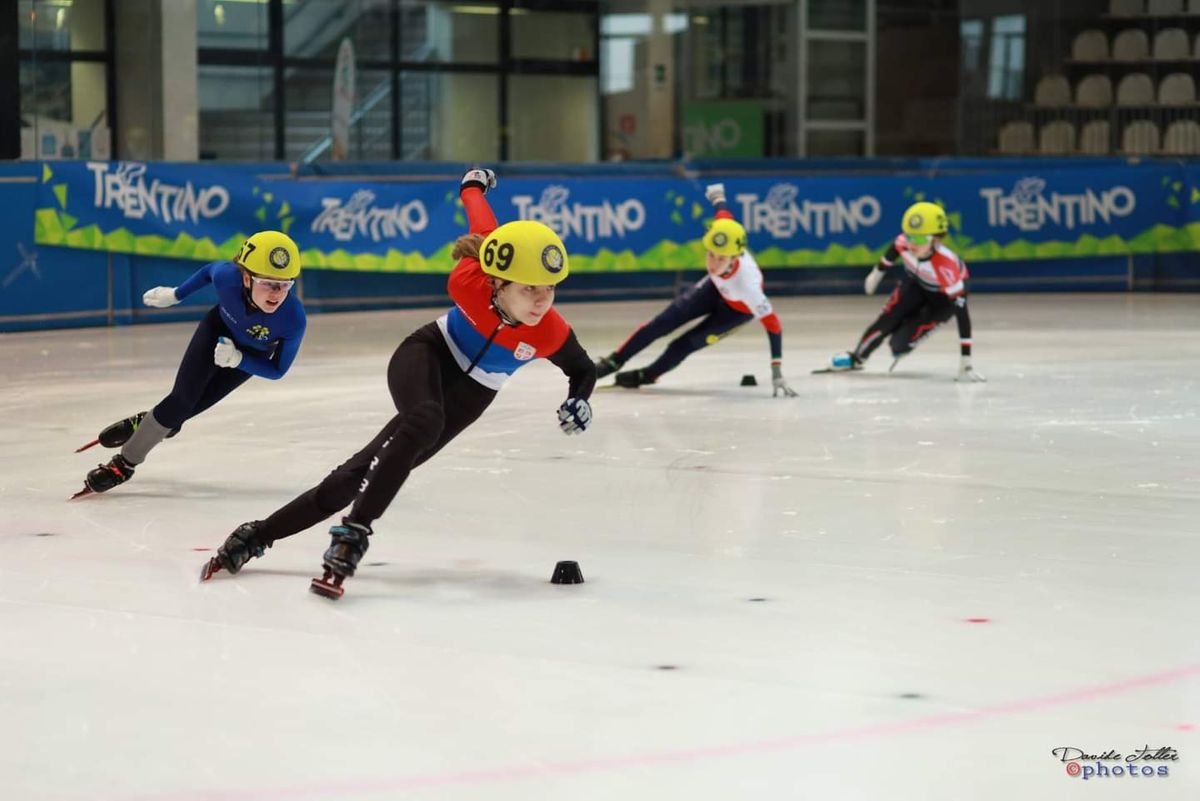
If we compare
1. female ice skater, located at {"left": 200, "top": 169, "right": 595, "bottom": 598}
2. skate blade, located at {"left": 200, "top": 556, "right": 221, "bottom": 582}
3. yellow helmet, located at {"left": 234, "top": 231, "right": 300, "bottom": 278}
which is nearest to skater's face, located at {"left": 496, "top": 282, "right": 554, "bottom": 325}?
female ice skater, located at {"left": 200, "top": 169, "right": 595, "bottom": 598}

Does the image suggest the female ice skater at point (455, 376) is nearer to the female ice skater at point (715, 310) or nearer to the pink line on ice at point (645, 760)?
the pink line on ice at point (645, 760)

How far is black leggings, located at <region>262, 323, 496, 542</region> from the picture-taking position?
5.65 metres

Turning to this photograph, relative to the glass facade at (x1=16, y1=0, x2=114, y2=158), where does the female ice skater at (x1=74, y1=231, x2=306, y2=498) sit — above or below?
below

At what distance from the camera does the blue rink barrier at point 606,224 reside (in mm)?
15641

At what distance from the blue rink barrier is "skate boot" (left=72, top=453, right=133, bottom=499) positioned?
7985 mm

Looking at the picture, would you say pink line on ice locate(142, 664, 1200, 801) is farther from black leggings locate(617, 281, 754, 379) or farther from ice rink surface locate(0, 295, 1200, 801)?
black leggings locate(617, 281, 754, 379)

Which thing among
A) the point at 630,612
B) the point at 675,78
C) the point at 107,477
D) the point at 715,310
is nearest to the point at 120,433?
the point at 107,477

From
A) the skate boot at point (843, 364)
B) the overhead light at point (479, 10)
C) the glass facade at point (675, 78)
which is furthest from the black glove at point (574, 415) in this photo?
the overhead light at point (479, 10)

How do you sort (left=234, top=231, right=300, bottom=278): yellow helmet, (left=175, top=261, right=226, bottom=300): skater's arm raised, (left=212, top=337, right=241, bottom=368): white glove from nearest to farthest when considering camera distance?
(left=234, top=231, right=300, bottom=278): yellow helmet, (left=212, top=337, right=241, bottom=368): white glove, (left=175, top=261, right=226, bottom=300): skater's arm raised

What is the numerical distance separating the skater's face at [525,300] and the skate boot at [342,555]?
2.76 ft

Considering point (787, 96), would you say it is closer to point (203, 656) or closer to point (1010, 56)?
point (1010, 56)

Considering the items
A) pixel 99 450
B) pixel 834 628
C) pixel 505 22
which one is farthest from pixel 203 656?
pixel 505 22

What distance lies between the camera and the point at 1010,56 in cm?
2367

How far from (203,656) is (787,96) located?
65.6 feet
